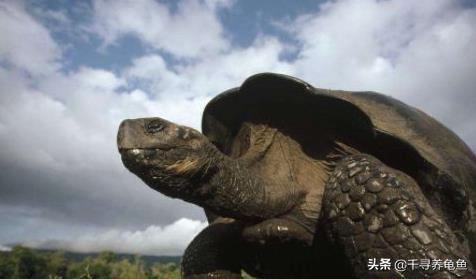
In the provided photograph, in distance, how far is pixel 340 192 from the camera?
105 inches

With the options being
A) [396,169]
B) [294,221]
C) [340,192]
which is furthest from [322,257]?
[396,169]

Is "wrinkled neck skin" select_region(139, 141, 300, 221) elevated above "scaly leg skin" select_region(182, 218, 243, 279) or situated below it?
above

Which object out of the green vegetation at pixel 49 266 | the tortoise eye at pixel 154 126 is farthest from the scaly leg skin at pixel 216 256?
the green vegetation at pixel 49 266

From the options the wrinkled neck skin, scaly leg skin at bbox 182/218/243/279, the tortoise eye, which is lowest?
scaly leg skin at bbox 182/218/243/279

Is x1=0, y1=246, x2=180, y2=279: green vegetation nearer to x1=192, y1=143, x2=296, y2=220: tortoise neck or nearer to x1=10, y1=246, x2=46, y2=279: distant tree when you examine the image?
x1=10, y1=246, x2=46, y2=279: distant tree

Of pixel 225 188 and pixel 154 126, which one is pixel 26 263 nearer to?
pixel 225 188

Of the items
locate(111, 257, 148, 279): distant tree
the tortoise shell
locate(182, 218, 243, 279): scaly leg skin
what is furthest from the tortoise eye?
locate(111, 257, 148, 279): distant tree

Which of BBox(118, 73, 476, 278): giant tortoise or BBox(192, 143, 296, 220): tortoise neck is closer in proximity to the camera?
BBox(118, 73, 476, 278): giant tortoise

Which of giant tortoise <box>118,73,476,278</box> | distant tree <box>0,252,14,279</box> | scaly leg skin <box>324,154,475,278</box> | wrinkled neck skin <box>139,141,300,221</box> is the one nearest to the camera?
scaly leg skin <box>324,154,475,278</box>

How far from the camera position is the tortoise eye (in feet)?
8.13

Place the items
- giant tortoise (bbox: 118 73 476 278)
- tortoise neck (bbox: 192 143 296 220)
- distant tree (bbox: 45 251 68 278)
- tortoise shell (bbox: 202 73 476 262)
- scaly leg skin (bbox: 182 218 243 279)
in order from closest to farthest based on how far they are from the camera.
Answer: giant tortoise (bbox: 118 73 476 278), tortoise neck (bbox: 192 143 296 220), tortoise shell (bbox: 202 73 476 262), scaly leg skin (bbox: 182 218 243 279), distant tree (bbox: 45 251 68 278)

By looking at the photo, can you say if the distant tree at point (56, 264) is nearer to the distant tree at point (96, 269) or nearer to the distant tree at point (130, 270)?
the distant tree at point (96, 269)

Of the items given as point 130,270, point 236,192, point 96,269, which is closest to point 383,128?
point 236,192

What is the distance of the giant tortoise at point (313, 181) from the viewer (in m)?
2.38
